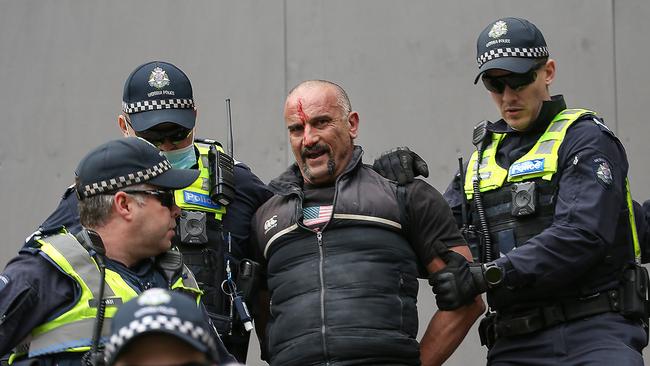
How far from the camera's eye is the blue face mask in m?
5.31

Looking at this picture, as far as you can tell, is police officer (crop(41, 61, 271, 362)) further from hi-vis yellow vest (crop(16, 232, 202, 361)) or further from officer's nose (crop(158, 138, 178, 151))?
hi-vis yellow vest (crop(16, 232, 202, 361))

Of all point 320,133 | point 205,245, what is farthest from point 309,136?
point 205,245

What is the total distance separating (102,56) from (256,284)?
2853mm

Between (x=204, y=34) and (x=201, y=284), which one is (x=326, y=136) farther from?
(x=204, y=34)

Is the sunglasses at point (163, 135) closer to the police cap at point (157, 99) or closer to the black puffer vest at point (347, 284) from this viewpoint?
the police cap at point (157, 99)

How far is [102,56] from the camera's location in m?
7.59

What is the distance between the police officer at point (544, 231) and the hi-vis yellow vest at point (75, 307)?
1396 millimetres

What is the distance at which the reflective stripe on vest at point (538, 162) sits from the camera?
5117 mm

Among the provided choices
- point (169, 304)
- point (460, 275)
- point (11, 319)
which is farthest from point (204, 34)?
point (169, 304)

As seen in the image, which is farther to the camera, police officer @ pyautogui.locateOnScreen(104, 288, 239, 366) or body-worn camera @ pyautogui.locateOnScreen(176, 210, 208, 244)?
body-worn camera @ pyautogui.locateOnScreen(176, 210, 208, 244)

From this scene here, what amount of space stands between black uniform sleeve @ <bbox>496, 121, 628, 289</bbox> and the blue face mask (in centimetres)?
139

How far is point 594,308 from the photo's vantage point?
5.01 meters

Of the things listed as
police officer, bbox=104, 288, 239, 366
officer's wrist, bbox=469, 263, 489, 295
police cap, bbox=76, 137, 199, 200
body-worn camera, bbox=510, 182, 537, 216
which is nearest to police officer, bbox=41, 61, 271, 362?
police cap, bbox=76, 137, 199, 200

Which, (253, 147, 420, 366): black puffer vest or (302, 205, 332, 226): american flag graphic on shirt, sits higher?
(302, 205, 332, 226): american flag graphic on shirt
